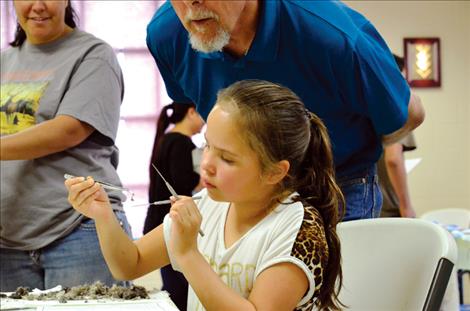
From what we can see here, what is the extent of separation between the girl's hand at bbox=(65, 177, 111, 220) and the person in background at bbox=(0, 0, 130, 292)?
562 mm

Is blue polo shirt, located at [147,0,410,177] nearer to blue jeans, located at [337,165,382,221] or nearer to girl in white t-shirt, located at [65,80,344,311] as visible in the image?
blue jeans, located at [337,165,382,221]

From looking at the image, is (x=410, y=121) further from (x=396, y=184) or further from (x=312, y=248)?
(x=396, y=184)

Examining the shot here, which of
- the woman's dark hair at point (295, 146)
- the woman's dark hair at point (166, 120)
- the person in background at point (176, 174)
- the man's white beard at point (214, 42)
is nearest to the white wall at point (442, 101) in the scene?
the woman's dark hair at point (166, 120)

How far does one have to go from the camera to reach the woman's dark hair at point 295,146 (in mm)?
1345

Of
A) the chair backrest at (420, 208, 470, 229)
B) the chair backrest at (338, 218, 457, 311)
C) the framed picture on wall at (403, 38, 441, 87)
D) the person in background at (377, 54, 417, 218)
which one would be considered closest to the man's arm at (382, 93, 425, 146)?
the chair backrest at (338, 218, 457, 311)

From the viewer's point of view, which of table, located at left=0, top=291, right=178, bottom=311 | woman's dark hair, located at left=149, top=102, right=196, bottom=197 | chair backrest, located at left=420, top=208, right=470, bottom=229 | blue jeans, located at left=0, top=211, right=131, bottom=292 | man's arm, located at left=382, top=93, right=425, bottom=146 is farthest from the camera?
chair backrest, located at left=420, top=208, right=470, bottom=229

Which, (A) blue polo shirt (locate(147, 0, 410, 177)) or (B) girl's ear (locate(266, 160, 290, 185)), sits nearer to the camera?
(B) girl's ear (locate(266, 160, 290, 185))

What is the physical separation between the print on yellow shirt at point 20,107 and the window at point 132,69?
9.54ft

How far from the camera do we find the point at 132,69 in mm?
5004

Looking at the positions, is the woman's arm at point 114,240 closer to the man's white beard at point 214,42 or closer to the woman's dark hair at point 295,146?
the woman's dark hair at point 295,146

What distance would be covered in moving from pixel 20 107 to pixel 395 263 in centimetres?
107

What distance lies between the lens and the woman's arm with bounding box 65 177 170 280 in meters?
1.36

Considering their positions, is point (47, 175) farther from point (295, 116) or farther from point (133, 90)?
point (133, 90)

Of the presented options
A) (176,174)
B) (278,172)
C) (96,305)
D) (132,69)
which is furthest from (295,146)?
(132,69)
